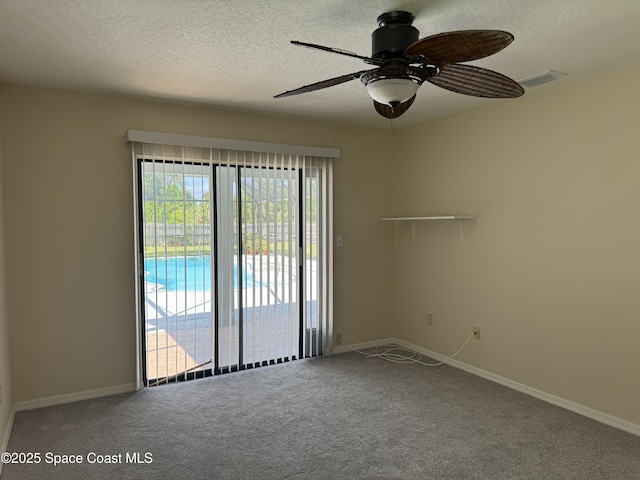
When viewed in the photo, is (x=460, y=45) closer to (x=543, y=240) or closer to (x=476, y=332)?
(x=543, y=240)

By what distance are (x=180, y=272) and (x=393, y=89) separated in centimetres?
242

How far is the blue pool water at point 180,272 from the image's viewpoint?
3570mm

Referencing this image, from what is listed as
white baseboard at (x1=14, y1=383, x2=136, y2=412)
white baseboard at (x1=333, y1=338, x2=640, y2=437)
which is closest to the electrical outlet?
white baseboard at (x1=333, y1=338, x2=640, y2=437)

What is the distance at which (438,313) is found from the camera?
429cm

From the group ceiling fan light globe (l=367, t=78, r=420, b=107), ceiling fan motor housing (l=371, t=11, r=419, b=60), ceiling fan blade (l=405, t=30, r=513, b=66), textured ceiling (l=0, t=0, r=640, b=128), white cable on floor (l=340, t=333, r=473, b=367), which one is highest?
textured ceiling (l=0, t=0, r=640, b=128)

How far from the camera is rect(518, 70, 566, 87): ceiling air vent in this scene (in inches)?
115

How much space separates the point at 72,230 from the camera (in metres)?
3.34

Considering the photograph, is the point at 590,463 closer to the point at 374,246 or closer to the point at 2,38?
the point at 374,246

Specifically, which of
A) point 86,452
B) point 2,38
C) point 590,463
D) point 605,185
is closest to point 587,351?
point 590,463

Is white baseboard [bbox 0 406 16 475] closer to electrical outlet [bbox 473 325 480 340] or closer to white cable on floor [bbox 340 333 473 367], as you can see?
white cable on floor [bbox 340 333 473 367]

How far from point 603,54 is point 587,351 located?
1.92 metres

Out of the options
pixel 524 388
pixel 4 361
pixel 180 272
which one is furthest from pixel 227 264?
pixel 524 388

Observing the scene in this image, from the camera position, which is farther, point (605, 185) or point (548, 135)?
point (548, 135)

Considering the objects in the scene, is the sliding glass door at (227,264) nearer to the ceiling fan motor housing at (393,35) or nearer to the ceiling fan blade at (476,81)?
the ceiling fan motor housing at (393,35)
